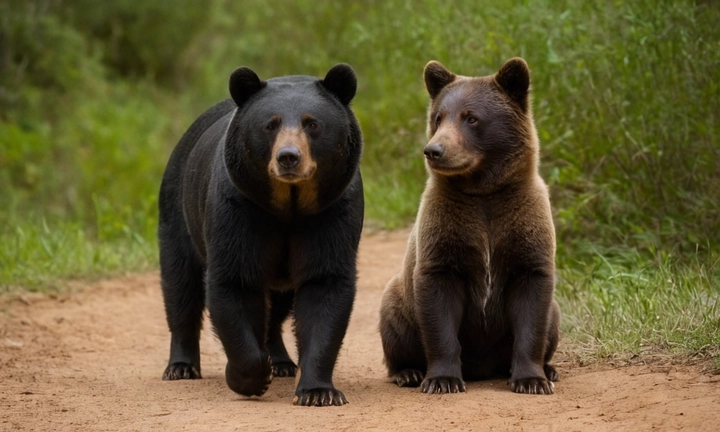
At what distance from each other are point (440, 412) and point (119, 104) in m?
15.1

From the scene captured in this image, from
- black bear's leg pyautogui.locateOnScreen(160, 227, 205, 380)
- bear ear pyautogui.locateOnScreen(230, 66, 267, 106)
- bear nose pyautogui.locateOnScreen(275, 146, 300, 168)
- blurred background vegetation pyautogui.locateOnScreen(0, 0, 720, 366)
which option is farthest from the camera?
blurred background vegetation pyautogui.locateOnScreen(0, 0, 720, 366)

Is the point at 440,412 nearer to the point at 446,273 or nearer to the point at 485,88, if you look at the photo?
the point at 446,273

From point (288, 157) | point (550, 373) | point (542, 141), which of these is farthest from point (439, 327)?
point (542, 141)

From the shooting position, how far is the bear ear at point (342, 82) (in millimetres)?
5424

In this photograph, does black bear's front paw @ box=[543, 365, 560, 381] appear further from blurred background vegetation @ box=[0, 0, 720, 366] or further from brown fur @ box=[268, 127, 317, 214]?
brown fur @ box=[268, 127, 317, 214]

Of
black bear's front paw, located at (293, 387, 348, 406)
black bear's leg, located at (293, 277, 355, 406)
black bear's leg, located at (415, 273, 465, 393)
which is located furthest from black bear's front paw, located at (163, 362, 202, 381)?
black bear's leg, located at (415, 273, 465, 393)

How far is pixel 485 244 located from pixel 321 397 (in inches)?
45.1

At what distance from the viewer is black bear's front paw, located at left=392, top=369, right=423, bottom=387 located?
5680mm

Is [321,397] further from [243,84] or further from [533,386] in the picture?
[243,84]

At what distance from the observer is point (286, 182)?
5.10 metres

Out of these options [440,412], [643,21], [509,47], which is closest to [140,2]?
[509,47]

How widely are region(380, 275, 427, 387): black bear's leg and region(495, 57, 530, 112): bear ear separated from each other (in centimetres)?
126

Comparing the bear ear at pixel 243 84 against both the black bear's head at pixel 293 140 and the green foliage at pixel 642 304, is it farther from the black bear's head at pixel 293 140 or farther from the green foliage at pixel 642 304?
the green foliage at pixel 642 304

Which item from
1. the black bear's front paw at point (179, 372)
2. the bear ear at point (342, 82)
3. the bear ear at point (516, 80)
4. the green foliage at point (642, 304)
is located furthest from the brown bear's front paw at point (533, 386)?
the black bear's front paw at point (179, 372)
